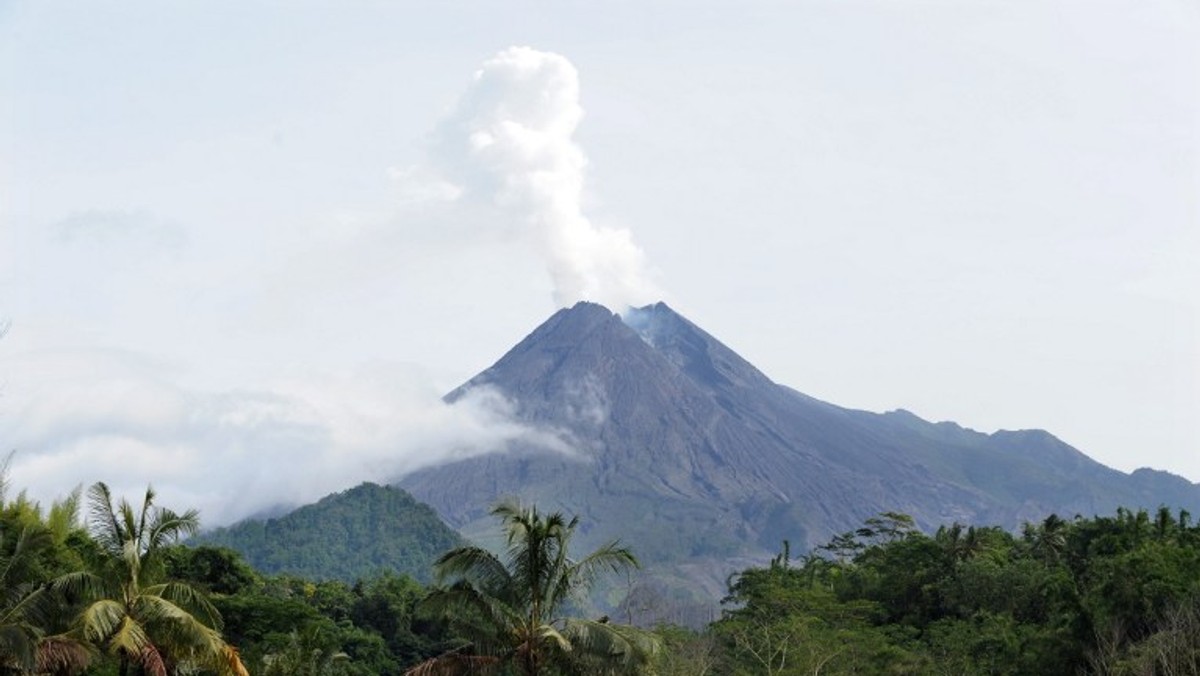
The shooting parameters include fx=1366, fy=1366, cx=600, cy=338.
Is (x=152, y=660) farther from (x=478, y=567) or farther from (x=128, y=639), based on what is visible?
(x=478, y=567)

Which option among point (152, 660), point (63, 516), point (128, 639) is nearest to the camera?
point (128, 639)

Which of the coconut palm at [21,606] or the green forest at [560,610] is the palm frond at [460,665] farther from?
the coconut palm at [21,606]

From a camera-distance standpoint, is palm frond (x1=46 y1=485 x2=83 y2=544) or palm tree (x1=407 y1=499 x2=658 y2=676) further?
palm frond (x1=46 y1=485 x2=83 y2=544)

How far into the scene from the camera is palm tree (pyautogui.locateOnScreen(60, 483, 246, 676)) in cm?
1961

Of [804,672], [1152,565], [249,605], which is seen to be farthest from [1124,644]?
[249,605]

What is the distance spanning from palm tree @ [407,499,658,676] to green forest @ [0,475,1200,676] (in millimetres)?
29

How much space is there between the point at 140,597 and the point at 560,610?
6258 mm

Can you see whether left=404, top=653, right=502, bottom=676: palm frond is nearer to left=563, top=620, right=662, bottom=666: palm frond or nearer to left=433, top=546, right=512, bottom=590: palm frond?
left=433, top=546, right=512, bottom=590: palm frond

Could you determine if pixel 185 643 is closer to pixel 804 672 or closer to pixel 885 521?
pixel 804 672

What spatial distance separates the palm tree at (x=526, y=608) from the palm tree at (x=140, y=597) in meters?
3.91

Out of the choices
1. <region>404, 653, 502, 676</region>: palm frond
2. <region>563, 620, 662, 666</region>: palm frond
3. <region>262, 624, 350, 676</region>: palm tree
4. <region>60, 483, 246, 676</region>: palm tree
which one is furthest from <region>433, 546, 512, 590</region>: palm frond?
<region>262, 624, 350, 676</region>: palm tree

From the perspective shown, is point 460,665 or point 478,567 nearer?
point 460,665

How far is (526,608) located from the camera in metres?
19.4

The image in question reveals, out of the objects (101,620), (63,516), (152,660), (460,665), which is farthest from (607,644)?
(63,516)
